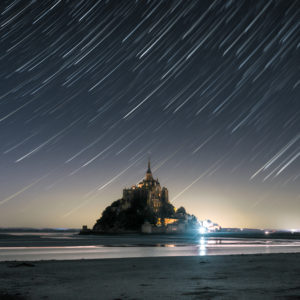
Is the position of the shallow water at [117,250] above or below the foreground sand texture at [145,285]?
above

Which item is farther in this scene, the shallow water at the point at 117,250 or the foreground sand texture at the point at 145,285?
the shallow water at the point at 117,250

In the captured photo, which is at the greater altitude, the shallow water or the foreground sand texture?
the shallow water

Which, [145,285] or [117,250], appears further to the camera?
[117,250]

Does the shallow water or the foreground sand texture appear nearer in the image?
the foreground sand texture

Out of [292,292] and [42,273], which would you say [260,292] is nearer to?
[292,292]

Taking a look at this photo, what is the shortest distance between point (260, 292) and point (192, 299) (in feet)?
8.09

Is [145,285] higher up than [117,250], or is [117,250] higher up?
[117,250]

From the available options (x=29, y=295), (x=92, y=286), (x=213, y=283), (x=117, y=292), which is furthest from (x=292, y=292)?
(x=29, y=295)

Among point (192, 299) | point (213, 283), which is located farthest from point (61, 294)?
point (213, 283)

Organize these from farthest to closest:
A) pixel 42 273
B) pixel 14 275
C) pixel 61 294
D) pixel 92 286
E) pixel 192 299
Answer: pixel 42 273
pixel 14 275
pixel 92 286
pixel 61 294
pixel 192 299

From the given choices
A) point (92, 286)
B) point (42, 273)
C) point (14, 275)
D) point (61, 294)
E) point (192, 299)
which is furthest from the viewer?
point (42, 273)

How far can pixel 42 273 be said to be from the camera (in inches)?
657

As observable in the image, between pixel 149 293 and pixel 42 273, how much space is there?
23.6 feet

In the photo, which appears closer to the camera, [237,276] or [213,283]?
[213,283]
